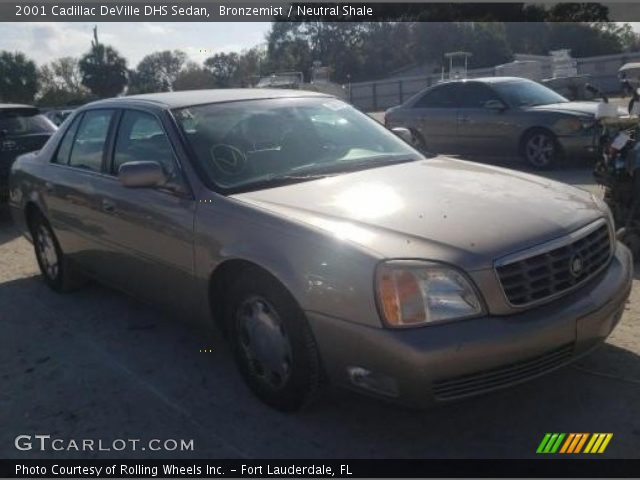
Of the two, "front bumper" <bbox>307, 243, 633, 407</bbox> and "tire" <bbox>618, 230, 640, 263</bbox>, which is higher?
"front bumper" <bbox>307, 243, 633, 407</bbox>

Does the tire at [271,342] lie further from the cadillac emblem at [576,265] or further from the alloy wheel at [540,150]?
the alloy wheel at [540,150]

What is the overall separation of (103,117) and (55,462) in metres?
2.54

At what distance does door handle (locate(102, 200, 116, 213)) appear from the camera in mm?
4223

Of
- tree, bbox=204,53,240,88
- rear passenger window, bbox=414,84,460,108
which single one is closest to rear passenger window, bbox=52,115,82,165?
rear passenger window, bbox=414,84,460,108

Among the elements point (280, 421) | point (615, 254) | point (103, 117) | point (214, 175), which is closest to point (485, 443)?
point (280, 421)

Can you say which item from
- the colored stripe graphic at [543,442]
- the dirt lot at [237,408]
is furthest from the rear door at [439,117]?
the colored stripe graphic at [543,442]

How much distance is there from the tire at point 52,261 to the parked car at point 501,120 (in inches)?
229

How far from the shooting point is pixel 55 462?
10.0ft

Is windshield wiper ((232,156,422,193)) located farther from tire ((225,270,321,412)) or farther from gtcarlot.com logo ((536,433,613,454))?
gtcarlot.com logo ((536,433,613,454))

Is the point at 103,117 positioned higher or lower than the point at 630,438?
higher

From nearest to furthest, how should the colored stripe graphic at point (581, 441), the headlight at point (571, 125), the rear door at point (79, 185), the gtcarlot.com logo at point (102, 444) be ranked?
the colored stripe graphic at point (581, 441) → the gtcarlot.com logo at point (102, 444) → the rear door at point (79, 185) → the headlight at point (571, 125)

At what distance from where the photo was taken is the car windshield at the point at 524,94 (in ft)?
33.2

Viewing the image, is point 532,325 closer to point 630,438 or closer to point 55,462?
point 630,438

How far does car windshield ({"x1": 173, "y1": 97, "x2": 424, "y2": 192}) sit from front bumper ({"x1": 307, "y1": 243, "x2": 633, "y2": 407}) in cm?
113
